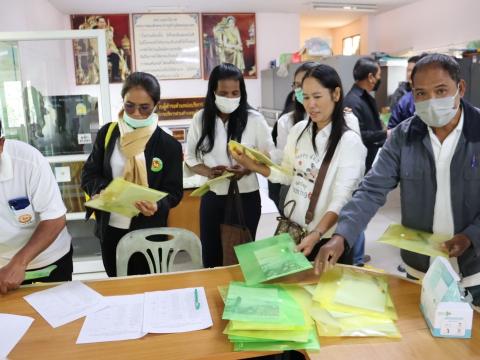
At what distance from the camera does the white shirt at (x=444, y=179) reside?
4.87 feet

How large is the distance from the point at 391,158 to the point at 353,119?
1.19 feet

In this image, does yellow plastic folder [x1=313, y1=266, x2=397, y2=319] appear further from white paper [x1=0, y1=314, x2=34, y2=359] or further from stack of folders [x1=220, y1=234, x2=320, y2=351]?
white paper [x1=0, y1=314, x2=34, y2=359]

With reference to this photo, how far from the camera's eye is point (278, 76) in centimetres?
663

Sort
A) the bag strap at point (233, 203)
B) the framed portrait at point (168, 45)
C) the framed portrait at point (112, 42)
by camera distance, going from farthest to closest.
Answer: the framed portrait at point (168, 45)
the framed portrait at point (112, 42)
the bag strap at point (233, 203)

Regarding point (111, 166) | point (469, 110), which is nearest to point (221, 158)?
point (111, 166)

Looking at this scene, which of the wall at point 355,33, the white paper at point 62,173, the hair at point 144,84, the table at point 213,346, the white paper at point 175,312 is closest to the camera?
the table at point 213,346

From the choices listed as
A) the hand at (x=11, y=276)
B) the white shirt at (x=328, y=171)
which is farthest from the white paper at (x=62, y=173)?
the white shirt at (x=328, y=171)

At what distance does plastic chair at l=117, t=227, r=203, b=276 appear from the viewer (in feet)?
6.18

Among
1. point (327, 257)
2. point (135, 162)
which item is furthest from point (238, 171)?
point (327, 257)

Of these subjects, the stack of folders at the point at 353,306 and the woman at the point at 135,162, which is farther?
the woman at the point at 135,162

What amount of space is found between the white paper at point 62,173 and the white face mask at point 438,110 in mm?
2689

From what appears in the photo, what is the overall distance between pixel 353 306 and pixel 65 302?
937mm

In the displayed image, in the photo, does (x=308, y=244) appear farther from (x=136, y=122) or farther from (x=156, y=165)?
(x=136, y=122)

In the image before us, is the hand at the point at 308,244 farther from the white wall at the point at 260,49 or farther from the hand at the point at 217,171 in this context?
the white wall at the point at 260,49
